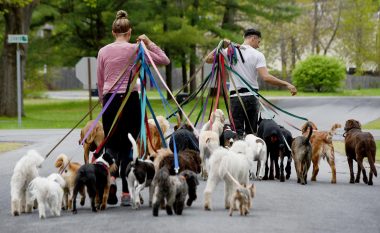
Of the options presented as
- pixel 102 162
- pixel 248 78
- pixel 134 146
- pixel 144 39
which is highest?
pixel 144 39

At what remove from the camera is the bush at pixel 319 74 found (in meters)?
66.1

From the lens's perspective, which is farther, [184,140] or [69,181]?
[184,140]

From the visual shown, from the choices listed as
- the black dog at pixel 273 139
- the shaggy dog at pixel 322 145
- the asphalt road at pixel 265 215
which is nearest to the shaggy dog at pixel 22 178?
the asphalt road at pixel 265 215

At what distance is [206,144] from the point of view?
43.0ft

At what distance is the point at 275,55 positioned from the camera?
89.4 meters

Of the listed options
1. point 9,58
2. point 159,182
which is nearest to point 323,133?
point 159,182

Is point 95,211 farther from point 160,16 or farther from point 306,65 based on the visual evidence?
point 306,65

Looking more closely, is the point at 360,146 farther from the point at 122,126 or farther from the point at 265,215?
the point at 122,126

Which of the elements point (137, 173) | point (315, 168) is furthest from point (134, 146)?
point (315, 168)

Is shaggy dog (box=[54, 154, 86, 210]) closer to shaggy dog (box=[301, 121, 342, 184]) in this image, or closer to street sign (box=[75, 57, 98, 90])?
shaggy dog (box=[301, 121, 342, 184])

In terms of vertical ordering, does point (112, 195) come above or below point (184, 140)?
below

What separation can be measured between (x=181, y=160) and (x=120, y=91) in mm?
1540

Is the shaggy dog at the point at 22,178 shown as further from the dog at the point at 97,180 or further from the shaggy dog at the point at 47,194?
the dog at the point at 97,180

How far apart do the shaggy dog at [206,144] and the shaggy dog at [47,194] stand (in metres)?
3.37
